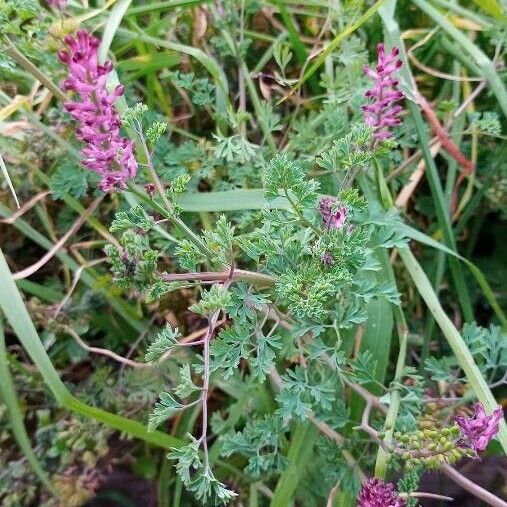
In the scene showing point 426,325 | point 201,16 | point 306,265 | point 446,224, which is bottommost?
point 426,325

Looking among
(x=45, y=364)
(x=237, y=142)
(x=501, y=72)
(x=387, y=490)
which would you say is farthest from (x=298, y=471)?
(x=501, y=72)

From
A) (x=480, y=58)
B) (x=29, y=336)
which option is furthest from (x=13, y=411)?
(x=480, y=58)

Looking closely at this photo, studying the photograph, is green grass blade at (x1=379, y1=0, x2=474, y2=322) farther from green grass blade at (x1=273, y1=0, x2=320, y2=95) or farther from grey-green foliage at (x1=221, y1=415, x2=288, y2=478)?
grey-green foliage at (x1=221, y1=415, x2=288, y2=478)

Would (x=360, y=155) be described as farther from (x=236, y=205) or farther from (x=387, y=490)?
(x=387, y=490)

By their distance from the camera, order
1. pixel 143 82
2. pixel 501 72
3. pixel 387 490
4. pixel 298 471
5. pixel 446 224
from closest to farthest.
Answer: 1. pixel 387 490
2. pixel 298 471
3. pixel 446 224
4. pixel 501 72
5. pixel 143 82

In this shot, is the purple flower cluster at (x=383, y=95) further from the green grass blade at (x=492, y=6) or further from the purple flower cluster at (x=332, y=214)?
the green grass blade at (x=492, y=6)

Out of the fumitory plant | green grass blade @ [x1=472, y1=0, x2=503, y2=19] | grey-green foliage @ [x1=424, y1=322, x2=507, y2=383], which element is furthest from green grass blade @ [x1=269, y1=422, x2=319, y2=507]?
green grass blade @ [x1=472, y1=0, x2=503, y2=19]

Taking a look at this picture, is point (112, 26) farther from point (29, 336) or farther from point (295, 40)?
point (29, 336)

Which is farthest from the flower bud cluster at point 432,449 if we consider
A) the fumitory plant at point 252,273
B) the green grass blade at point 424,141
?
the green grass blade at point 424,141
